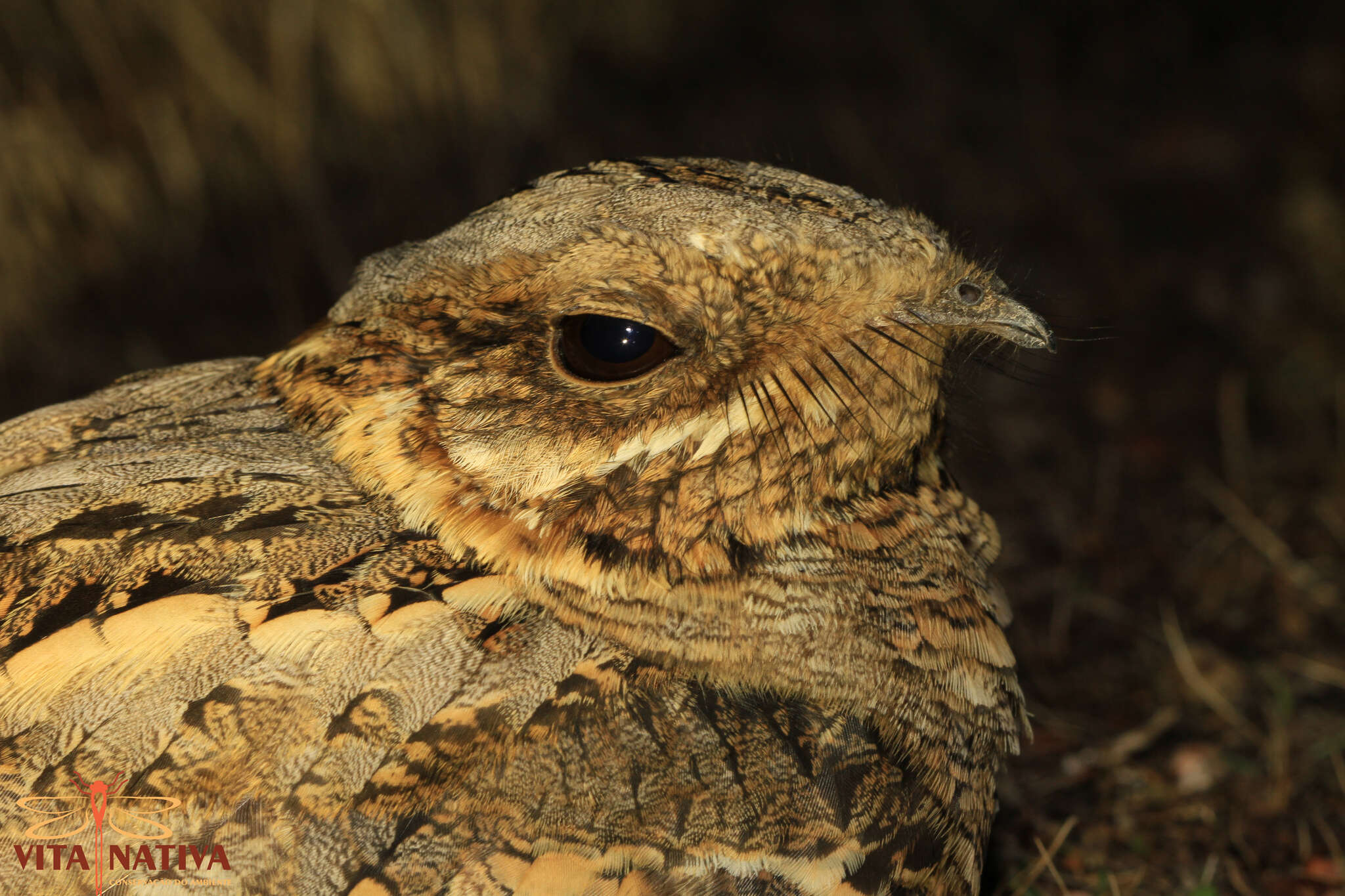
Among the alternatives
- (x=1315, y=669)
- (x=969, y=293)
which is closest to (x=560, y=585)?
(x=969, y=293)

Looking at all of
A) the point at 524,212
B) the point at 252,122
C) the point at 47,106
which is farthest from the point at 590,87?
the point at 524,212

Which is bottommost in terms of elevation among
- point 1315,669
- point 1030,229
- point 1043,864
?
point 1315,669

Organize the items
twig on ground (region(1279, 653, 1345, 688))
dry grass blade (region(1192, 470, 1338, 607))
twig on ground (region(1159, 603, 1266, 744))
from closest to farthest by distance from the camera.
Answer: twig on ground (region(1159, 603, 1266, 744)) → twig on ground (region(1279, 653, 1345, 688)) → dry grass blade (region(1192, 470, 1338, 607))

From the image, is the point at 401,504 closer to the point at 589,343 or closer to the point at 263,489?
the point at 263,489

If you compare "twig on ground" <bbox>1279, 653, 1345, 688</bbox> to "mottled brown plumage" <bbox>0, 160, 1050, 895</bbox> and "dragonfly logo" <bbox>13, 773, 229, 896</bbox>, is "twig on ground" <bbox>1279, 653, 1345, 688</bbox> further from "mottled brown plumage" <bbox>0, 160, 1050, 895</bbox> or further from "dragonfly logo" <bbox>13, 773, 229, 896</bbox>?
"dragonfly logo" <bbox>13, 773, 229, 896</bbox>

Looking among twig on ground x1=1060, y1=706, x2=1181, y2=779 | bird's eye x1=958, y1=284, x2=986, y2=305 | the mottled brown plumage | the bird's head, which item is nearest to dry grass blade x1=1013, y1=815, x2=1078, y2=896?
twig on ground x1=1060, y1=706, x2=1181, y2=779

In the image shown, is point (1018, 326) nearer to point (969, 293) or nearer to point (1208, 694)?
point (969, 293)

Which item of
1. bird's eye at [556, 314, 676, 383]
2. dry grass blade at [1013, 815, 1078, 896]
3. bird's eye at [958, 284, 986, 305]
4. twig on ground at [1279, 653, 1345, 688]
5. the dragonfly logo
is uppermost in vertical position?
bird's eye at [556, 314, 676, 383]
